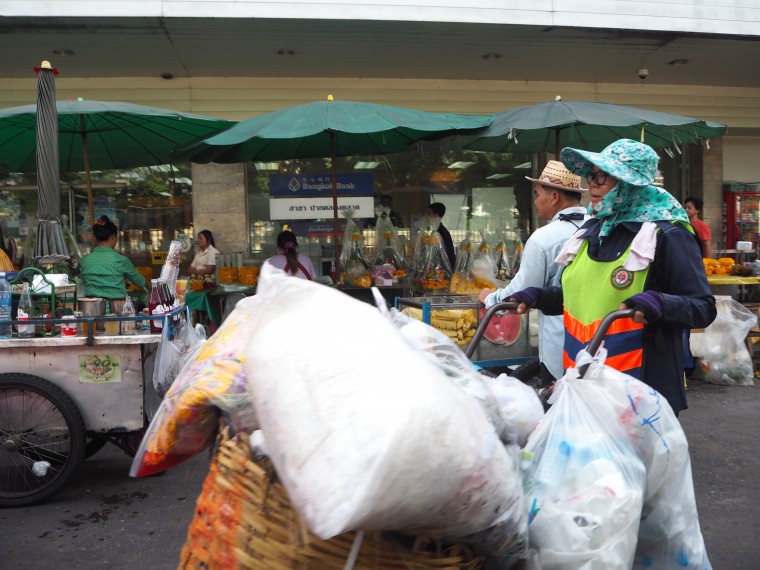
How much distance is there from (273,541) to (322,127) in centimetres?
438

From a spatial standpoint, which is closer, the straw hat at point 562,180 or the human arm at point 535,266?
the human arm at point 535,266

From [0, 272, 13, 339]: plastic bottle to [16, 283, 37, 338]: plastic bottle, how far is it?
2.3 inches

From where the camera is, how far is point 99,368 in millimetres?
4023

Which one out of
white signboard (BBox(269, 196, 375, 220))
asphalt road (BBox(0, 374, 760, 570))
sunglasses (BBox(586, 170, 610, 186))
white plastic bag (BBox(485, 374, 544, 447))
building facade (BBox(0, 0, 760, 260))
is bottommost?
asphalt road (BBox(0, 374, 760, 570))

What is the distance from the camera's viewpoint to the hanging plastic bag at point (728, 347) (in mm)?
6926

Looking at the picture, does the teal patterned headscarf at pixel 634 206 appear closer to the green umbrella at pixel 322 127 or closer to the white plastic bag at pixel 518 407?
the white plastic bag at pixel 518 407

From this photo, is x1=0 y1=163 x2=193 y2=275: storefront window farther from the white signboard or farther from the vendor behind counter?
the vendor behind counter

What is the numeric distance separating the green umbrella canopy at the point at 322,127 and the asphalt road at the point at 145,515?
256cm

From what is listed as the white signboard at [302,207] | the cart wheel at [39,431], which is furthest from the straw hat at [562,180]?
the white signboard at [302,207]

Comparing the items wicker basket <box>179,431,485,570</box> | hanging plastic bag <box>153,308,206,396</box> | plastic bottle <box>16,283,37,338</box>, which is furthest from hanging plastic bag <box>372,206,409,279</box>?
wicker basket <box>179,431,485,570</box>

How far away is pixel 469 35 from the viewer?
8.40 m

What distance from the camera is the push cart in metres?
3.90

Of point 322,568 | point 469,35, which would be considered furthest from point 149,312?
point 469,35

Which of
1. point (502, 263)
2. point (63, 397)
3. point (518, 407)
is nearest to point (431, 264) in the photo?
point (502, 263)
